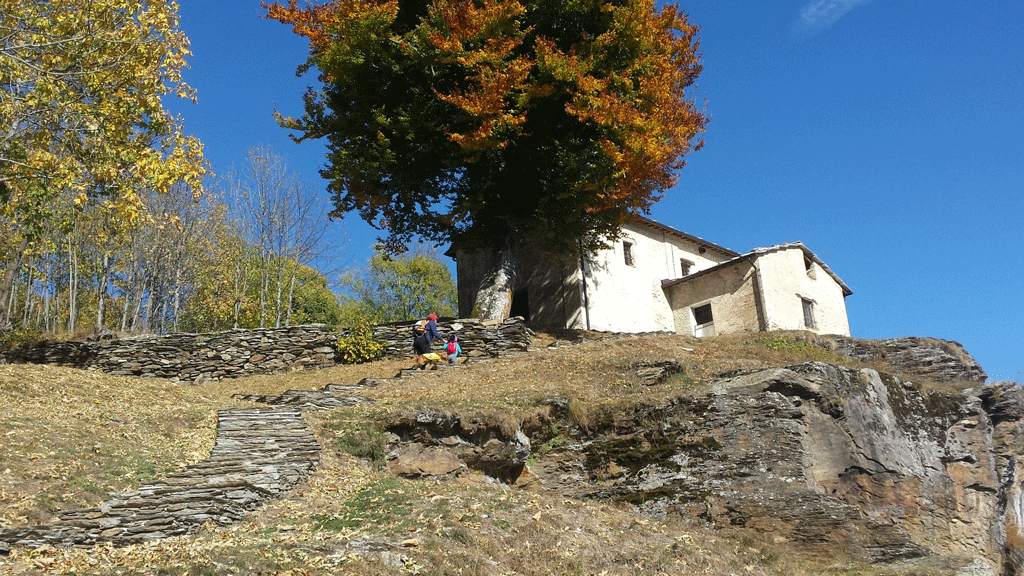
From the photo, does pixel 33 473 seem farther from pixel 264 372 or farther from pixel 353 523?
pixel 264 372

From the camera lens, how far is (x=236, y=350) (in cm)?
2314

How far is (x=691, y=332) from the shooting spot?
31047mm

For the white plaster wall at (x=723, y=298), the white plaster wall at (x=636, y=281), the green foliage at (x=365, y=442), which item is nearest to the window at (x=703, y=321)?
the white plaster wall at (x=723, y=298)

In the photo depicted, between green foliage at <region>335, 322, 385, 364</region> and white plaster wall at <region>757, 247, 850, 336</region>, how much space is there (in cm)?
1383

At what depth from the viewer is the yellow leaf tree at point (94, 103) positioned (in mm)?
15305

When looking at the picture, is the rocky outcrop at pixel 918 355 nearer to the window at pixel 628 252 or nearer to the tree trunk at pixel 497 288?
the window at pixel 628 252

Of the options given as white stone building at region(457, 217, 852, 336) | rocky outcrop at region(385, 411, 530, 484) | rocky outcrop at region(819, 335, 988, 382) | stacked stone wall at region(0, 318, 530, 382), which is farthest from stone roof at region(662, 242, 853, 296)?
rocky outcrop at region(385, 411, 530, 484)

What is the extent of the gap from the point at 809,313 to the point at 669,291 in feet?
17.1

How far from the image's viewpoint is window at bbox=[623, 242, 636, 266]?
31.1m

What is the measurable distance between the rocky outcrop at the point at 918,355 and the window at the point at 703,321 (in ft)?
16.9

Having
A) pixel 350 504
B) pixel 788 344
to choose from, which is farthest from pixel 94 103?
pixel 788 344

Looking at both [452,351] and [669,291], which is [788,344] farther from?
[452,351]

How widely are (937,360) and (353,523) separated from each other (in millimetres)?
21272

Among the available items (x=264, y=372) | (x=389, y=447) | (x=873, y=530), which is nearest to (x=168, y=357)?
(x=264, y=372)
